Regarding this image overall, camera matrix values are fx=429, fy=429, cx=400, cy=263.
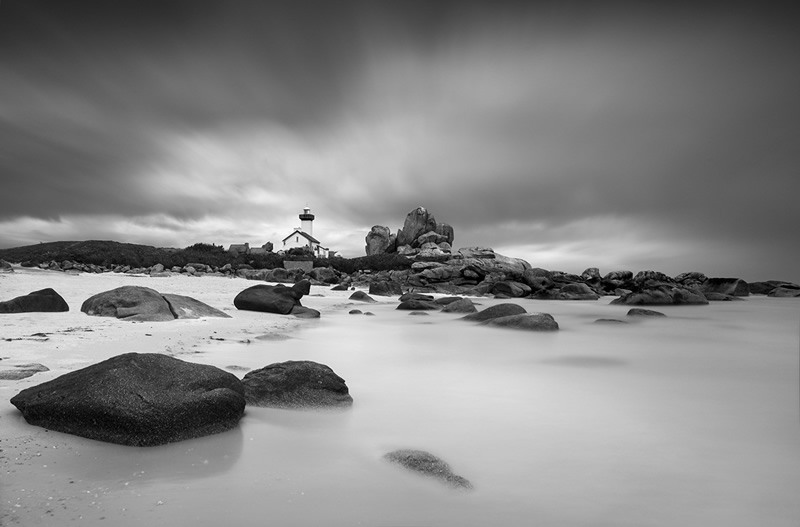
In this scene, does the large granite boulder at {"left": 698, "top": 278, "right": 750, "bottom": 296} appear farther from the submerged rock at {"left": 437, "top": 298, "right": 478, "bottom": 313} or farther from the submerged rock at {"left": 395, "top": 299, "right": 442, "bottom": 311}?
the submerged rock at {"left": 395, "top": 299, "right": 442, "bottom": 311}

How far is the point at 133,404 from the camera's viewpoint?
2.28 meters

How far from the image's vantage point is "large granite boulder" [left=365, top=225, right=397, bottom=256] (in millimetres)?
55750

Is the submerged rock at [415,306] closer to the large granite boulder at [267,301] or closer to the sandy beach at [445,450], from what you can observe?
the large granite boulder at [267,301]

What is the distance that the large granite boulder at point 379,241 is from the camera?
55750mm

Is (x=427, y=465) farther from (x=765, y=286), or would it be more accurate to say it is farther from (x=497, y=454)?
(x=765, y=286)

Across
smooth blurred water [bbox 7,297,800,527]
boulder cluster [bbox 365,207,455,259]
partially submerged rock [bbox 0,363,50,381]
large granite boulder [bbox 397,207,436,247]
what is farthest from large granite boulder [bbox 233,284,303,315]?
large granite boulder [bbox 397,207,436,247]

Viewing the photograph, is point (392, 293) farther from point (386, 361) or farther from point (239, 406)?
point (239, 406)

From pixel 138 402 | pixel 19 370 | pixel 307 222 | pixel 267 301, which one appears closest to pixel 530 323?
pixel 267 301

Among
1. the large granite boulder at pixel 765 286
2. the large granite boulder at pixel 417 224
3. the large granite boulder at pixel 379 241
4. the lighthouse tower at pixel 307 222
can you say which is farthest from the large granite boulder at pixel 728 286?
the lighthouse tower at pixel 307 222

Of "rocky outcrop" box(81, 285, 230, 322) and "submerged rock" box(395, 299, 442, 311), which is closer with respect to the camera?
"rocky outcrop" box(81, 285, 230, 322)

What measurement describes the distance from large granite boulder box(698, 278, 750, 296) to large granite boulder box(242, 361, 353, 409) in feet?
89.6

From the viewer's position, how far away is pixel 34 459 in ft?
6.51

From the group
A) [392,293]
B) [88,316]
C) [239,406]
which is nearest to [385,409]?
[239,406]

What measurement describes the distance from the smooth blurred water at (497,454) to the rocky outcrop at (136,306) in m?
2.54
